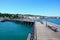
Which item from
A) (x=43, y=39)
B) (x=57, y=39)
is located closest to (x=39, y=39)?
(x=43, y=39)

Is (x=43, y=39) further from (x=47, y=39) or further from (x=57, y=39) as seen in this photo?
(x=57, y=39)

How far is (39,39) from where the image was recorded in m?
24.8

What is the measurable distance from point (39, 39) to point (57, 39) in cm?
279

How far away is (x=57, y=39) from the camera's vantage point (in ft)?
82.5

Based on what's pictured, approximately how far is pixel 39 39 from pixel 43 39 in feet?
2.24

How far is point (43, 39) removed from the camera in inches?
989

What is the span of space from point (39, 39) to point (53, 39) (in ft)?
7.14

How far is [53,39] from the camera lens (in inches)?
989

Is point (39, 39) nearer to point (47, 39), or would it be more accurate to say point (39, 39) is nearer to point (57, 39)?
point (47, 39)

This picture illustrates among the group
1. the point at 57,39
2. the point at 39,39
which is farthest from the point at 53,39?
the point at 39,39

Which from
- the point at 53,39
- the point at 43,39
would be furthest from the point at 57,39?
the point at 43,39

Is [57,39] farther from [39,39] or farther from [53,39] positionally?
[39,39]

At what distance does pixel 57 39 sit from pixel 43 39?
2.15 metres
